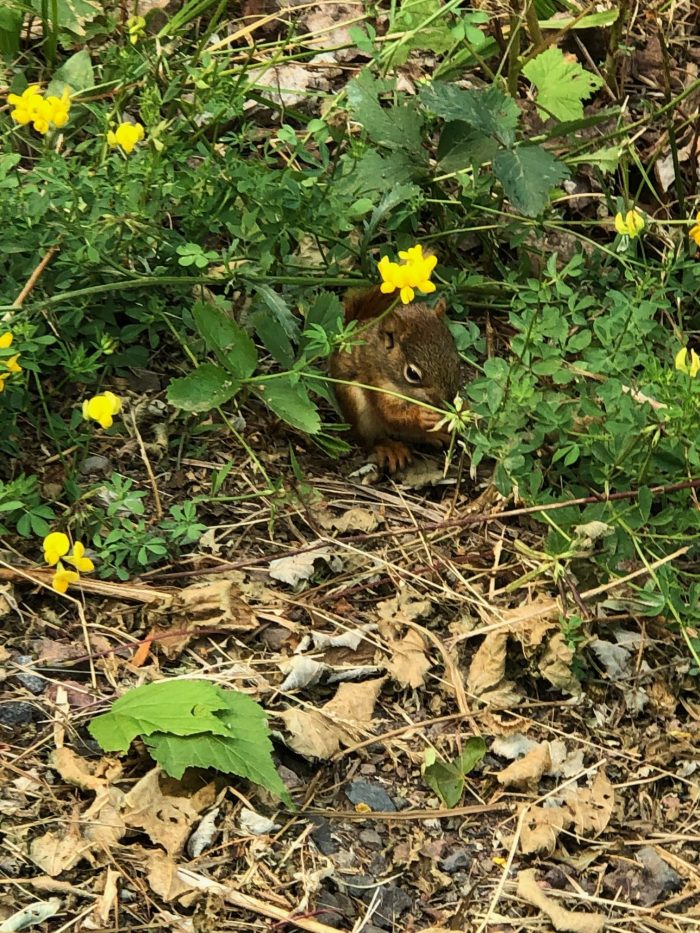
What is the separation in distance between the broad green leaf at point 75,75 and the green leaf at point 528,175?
1.49 metres

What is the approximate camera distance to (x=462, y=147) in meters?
4.02

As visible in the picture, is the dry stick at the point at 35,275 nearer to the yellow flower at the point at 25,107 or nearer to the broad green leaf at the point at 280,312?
the yellow flower at the point at 25,107

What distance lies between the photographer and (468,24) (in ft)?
13.2

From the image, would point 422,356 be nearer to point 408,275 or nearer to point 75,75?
point 408,275

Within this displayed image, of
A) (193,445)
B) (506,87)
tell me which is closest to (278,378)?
(193,445)

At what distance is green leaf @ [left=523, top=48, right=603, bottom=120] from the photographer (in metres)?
4.30

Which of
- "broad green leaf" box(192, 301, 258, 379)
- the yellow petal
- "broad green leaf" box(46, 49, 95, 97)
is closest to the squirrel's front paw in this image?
"broad green leaf" box(192, 301, 258, 379)

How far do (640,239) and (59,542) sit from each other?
8.22 ft

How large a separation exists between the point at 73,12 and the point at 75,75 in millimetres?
293

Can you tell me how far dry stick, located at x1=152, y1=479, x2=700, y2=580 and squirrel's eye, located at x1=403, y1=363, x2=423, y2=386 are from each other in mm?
561

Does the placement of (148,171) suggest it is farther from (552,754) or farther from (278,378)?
(552,754)

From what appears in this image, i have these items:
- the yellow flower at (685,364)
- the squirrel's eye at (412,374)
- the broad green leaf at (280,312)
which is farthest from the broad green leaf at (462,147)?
the yellow flower at (685,364)

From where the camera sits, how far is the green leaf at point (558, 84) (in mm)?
4305

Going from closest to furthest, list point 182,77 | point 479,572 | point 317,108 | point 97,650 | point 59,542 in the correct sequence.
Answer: point 59,542, point 97,650, point 479,572, point 182,77, point 317,108
